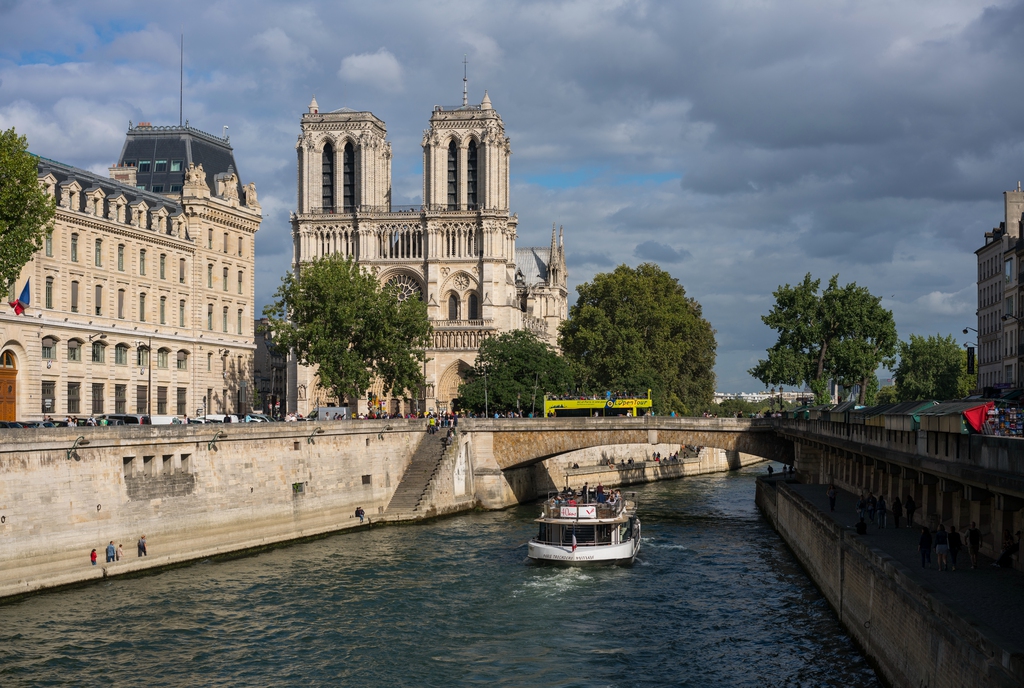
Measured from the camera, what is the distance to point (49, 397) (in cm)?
6462

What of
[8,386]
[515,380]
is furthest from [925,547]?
[515,380]

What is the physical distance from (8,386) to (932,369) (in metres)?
99.3

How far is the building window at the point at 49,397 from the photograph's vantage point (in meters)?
64.2

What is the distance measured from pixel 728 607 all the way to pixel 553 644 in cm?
836

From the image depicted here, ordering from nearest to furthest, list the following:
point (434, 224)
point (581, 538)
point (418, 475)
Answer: point (581, 538) → point (418, 475) → point (434, 224)

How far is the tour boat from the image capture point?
49.1m

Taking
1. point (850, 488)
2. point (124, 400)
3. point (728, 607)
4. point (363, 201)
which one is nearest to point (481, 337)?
point (363, 201)

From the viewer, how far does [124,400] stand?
234ft

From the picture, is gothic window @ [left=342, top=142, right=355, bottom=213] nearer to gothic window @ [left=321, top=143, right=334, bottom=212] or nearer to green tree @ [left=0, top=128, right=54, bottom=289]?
gothic window @ [left=321, top=143, right=334, bottom=212]

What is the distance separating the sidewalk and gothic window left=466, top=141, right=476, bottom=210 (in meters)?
90.9

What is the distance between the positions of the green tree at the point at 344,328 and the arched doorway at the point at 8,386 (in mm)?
21603

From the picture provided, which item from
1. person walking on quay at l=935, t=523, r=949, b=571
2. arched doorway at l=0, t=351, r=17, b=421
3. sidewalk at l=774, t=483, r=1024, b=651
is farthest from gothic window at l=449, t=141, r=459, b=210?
person walking on quay at l=935, t=523, r=949, b=571

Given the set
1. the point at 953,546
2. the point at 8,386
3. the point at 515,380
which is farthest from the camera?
the point at 515,380

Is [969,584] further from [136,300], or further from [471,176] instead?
[471,176]
